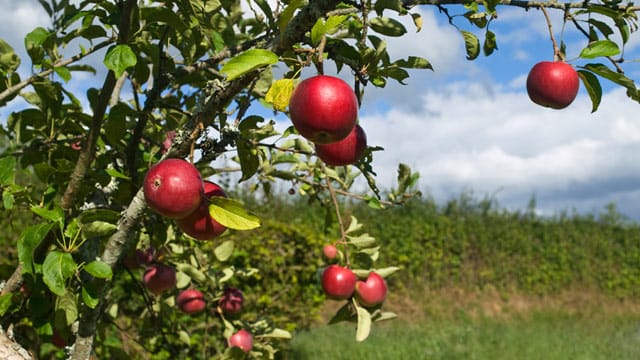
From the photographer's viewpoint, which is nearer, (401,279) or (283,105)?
(283,105)

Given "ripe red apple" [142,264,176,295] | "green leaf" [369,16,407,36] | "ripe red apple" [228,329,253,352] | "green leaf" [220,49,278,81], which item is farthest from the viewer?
"ripe red apple" [228,329,253,352]

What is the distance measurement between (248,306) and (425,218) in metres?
5.44

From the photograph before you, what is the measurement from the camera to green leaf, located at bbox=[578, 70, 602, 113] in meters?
1.28

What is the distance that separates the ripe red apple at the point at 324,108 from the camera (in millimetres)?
865

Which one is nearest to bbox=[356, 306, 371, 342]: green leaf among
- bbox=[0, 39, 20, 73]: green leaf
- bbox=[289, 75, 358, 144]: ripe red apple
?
bbox=[289, 75, 358, 144]: ripe red apple

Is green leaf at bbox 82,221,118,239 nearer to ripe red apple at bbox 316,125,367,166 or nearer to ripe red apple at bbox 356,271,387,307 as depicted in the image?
ripe red apple at bbox 316,125,367,166

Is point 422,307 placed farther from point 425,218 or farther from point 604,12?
point 604,12

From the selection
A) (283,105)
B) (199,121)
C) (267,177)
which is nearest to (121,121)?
(199,121)

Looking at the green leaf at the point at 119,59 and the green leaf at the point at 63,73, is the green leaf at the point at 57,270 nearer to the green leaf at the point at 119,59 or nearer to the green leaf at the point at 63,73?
the green leaf at the point at 119,59

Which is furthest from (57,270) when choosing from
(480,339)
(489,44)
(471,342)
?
(480,339)

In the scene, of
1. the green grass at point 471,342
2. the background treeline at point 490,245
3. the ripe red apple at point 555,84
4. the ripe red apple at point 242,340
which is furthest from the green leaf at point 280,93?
the background treeline at point 490,245

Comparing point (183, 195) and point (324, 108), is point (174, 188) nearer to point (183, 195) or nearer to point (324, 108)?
point (183, 195)

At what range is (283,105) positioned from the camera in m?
0.91

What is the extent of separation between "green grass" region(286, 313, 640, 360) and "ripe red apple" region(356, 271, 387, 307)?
3.65 m
